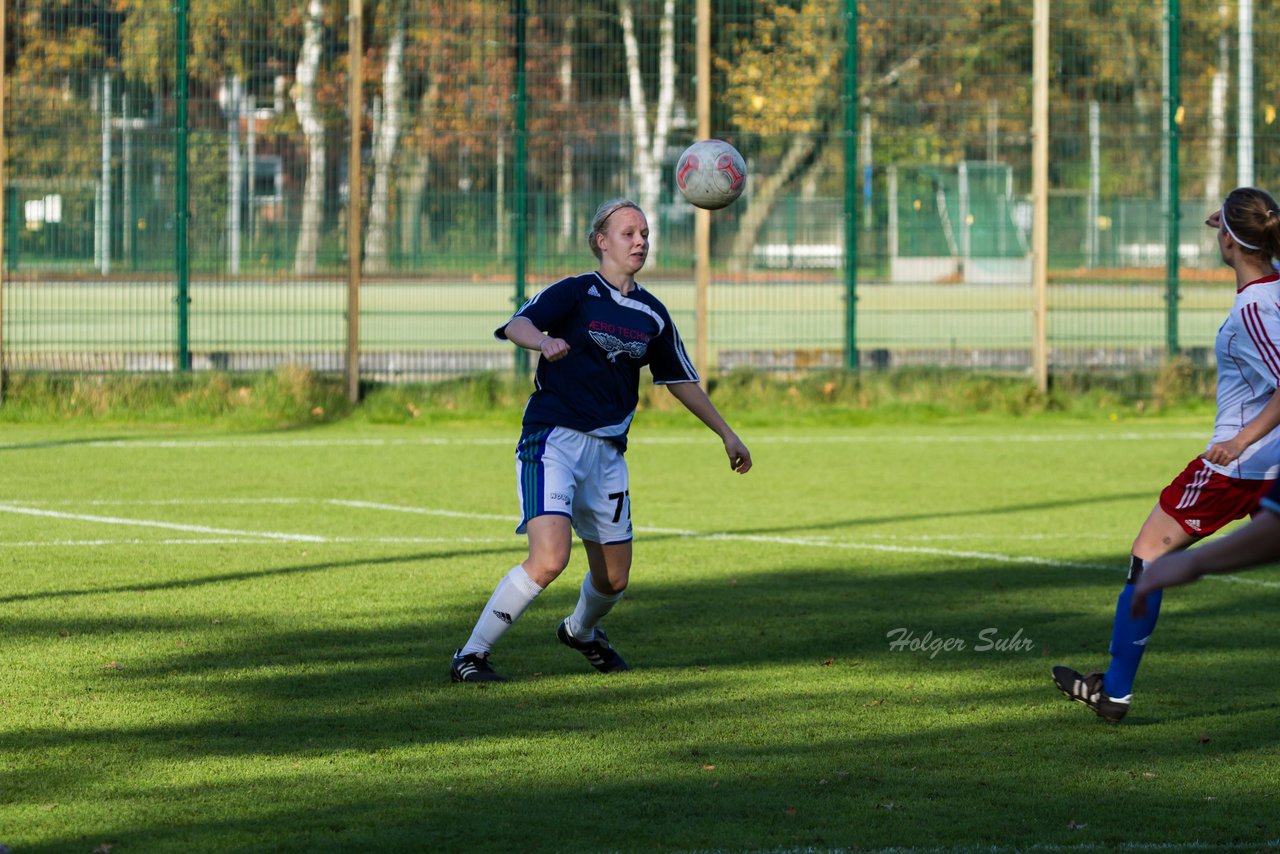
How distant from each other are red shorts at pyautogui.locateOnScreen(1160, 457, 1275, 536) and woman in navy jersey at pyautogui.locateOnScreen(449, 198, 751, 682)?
168cm

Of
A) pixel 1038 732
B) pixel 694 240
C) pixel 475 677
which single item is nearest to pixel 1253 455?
pixel 1038 732

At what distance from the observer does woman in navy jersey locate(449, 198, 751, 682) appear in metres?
7.20

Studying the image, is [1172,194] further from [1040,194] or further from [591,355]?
[591,355]

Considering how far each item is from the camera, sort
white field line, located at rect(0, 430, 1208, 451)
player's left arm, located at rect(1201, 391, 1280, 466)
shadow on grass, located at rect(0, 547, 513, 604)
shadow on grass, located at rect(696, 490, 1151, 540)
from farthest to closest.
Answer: white field line, located at rect(0, 430, 1208, 451)
shadow on grass, located at rect(696, 490, 1151, 540)
shadow on grass, located at rect(0, 547, 513, 604)
player's left arm, located at rect(1201, 391, 1280, 466)

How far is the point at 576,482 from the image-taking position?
24.0ft

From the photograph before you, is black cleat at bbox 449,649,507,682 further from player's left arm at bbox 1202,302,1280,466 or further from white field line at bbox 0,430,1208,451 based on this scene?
white field line at bbox 0,430,1208,451

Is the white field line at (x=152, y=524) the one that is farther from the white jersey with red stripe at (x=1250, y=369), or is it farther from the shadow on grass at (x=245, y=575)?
the white jersey with red stripe at (x=1250, y=369)

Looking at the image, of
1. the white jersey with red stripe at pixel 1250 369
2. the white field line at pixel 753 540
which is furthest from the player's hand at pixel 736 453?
the white field line at pixel 753 540

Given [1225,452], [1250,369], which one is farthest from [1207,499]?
[1250,369]

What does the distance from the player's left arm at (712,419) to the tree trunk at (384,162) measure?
1140 centimetres

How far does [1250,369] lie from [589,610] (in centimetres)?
273

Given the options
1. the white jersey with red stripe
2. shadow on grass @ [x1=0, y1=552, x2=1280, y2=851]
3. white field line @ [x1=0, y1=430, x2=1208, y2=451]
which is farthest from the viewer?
white field line @ [x1=0, y1=430, x2=1208, y2=451]

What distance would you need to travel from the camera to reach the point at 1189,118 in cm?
2008

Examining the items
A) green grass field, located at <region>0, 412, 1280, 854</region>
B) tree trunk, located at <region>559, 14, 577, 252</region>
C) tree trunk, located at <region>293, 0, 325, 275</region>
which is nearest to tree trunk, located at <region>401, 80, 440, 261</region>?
tree trunk, located at <region>293, 0, 325, 275</region>
